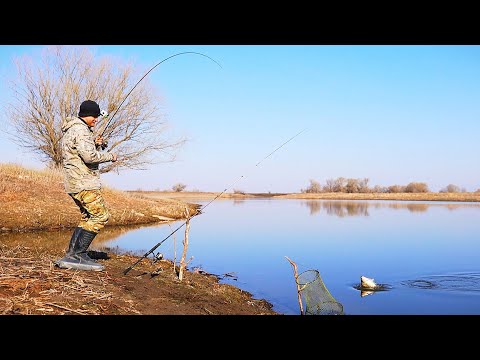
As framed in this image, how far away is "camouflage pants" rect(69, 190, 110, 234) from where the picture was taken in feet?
19.3

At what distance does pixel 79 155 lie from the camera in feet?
19.0

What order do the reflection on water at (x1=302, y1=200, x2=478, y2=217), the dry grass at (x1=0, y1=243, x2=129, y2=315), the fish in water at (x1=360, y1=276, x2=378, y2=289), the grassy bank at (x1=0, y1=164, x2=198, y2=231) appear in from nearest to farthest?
the dry grass at (x1=0, y1=243, x2=129, y2=315) → the fish in water at (x1=360, y1=276, x2=378, y2=289) → the grassy bank at (x1=0, y1=164, x2=198, y2=231) → the reflection on water at (x1=302, y1=200, x2=478, y2=217)

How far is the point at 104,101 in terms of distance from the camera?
26375 mm

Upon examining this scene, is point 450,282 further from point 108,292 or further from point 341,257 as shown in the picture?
point 108,292

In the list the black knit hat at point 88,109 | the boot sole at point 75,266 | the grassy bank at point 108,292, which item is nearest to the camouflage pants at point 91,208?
the boot sole at point 75,266

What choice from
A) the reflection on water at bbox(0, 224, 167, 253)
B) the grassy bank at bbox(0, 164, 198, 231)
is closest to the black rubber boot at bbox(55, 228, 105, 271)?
the reflection on water at bbox(0, 224, 167, 253)

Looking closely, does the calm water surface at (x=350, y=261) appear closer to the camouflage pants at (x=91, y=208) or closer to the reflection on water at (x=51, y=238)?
the reflection on water at (x=51, y=238)

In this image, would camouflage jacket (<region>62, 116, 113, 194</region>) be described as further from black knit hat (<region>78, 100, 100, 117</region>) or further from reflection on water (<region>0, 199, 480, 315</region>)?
reflection on water (<region>0, 199, 480, 315</region>)

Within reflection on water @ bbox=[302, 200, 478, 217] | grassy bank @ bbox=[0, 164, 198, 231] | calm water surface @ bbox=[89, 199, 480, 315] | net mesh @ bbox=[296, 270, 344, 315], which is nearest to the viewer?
net mesh @ bbox=[296, 270, 344, 315]

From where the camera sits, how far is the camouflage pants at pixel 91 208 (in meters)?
5.89

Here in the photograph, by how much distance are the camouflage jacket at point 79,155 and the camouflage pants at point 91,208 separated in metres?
0.10
